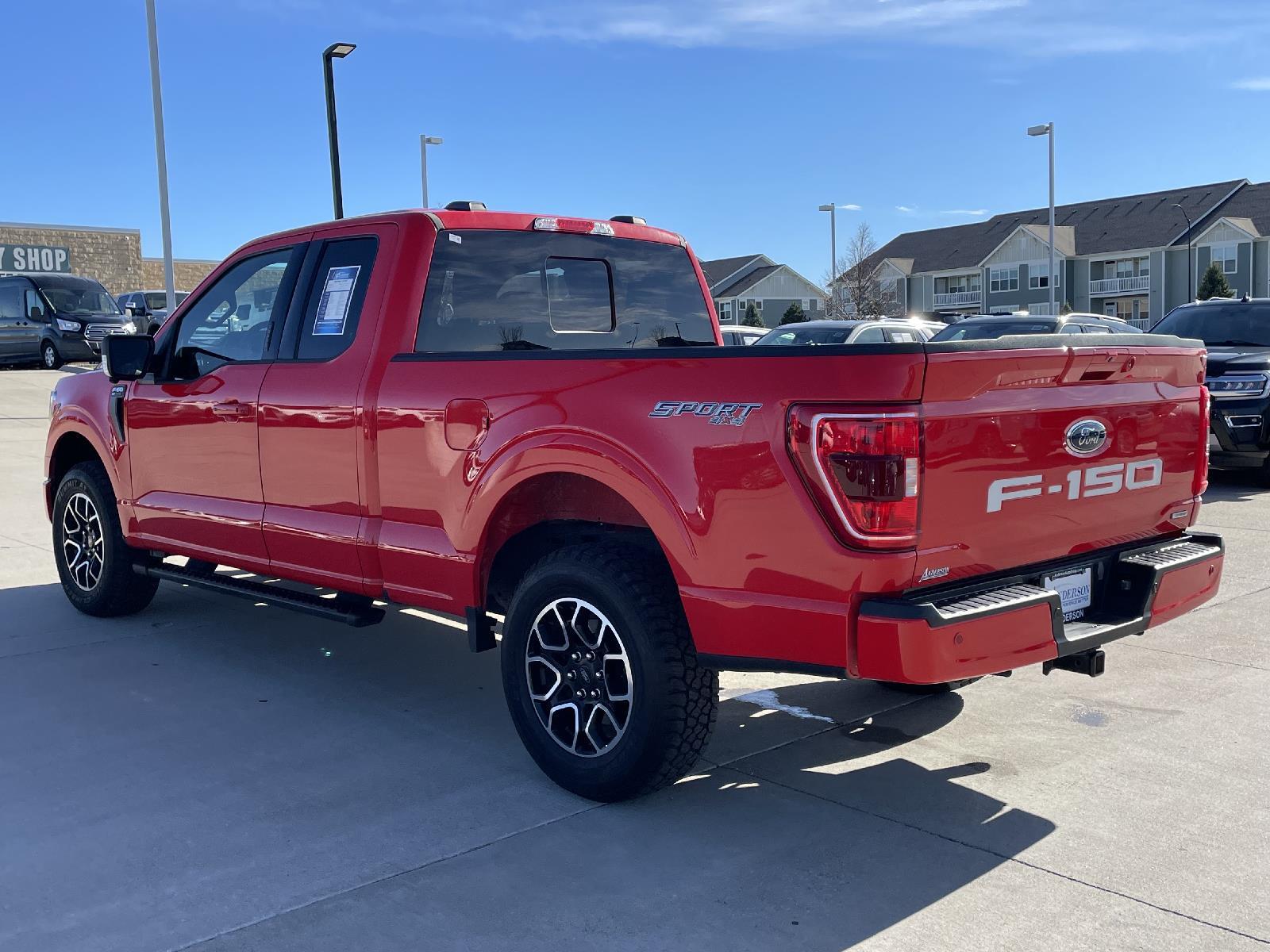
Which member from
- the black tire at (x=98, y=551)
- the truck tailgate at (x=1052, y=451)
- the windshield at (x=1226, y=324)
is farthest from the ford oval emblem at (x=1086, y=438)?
the windshield at (x=1226, y=324)

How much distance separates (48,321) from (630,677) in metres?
23.2

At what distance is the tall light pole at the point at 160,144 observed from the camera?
59.7 ft

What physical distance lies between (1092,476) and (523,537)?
200 cm

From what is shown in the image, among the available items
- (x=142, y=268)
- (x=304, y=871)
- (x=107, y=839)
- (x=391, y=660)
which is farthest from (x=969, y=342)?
(x=142, y=268)

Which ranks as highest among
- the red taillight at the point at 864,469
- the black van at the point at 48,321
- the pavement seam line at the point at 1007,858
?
the black van at the point at 48,321

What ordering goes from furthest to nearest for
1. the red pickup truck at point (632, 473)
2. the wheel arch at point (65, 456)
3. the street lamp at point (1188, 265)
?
1. the street lamp at point (1188, 265)
2. the wheel arch at point (65, 456)
3. the red pickup truck at point (632, 473)

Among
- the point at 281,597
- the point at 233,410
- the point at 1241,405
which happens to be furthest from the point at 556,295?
the point at 1241,405

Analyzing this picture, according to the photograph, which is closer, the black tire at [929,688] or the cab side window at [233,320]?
the black tire at [929,688]

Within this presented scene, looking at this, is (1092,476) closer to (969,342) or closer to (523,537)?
(969,342)

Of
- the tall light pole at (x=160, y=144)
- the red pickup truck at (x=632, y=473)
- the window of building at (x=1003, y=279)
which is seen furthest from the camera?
the window of building at (x=1003, y=279)

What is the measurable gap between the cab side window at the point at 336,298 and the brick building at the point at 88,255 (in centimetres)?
4135

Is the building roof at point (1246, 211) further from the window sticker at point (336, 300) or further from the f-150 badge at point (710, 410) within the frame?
the f-150 badge at point (710, 410)

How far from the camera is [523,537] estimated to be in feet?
14.7

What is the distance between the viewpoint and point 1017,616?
11.2 ft
